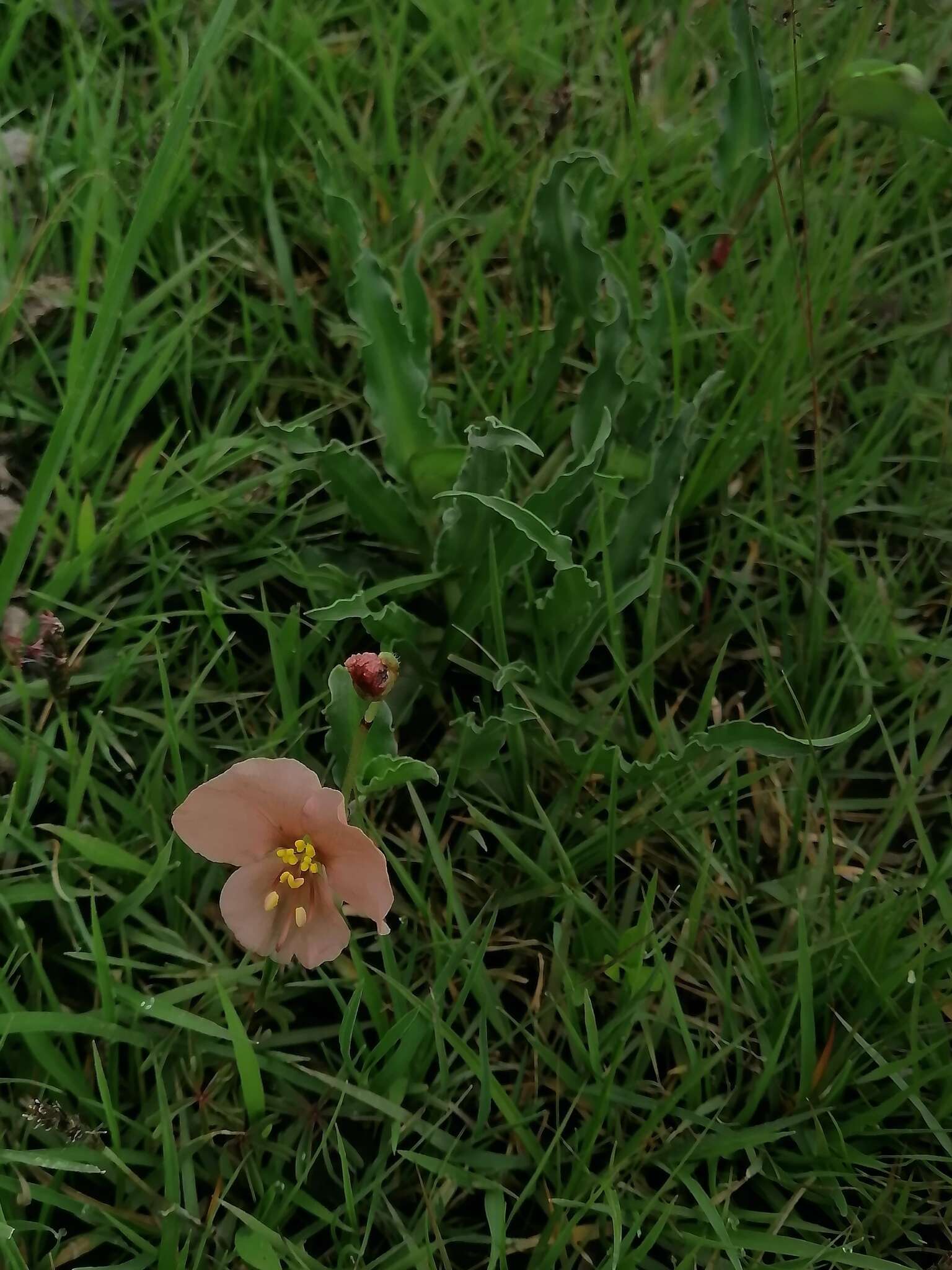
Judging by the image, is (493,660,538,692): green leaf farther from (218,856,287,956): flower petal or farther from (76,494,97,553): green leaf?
(76,494,97,553): green leaf

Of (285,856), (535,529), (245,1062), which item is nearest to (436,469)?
(535,529)

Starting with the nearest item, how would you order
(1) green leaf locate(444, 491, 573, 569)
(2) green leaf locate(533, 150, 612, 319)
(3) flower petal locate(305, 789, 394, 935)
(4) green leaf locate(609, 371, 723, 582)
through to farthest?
(3) flower petal locate(305, 789, 394, 935)
(1) green leaf locate(444, 491, 573, 569)
(4) green leaf locate(609, 371, 723, 582)
(2) green leaf locate(533, 150, 612, 319)

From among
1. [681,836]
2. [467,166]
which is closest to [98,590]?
[681,836]

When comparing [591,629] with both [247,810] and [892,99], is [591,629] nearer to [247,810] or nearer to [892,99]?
[247,810]

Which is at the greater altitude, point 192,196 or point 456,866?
point 192,196

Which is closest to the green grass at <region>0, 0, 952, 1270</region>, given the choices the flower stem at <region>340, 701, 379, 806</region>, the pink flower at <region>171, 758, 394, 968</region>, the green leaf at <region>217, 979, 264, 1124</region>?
the green leaf at <region>217, 979, 264, 1124</region>

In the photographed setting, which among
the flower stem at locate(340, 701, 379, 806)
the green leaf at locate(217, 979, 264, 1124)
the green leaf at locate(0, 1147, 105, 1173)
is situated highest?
the flower stem at locate(340, 701, 379, 806)

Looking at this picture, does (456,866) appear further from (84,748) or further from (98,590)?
(98,590)

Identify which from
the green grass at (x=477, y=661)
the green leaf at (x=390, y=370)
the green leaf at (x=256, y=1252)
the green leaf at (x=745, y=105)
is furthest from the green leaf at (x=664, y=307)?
the green leaf at (x=256, y=1252)
